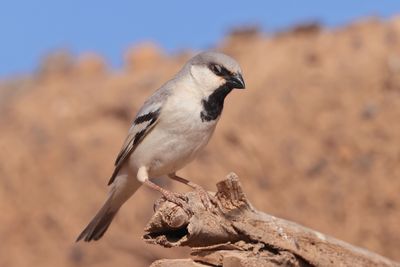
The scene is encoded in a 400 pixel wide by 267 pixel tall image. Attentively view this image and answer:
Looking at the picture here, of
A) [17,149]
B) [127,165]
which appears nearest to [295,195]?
[17,149]

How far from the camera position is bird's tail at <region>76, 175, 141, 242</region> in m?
9.29

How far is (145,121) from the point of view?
8.74 meters

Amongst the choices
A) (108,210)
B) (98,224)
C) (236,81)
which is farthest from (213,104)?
(98,224)

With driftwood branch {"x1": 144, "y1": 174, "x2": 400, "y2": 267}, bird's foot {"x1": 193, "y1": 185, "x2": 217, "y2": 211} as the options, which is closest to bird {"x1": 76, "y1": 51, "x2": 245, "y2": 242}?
bird's foot {"x1": 193, "y1": 185, "x2": 217, "y2": 211}

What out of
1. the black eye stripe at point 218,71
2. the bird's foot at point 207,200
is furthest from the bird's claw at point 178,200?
the black eye stripe at point 218,71

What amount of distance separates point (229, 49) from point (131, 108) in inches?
109

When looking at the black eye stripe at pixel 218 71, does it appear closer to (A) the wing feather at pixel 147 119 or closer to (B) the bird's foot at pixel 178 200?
(A) the wing feather at pixel 147 119

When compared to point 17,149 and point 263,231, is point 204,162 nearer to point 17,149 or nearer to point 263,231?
point 17,149

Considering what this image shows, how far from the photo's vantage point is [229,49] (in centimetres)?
2044

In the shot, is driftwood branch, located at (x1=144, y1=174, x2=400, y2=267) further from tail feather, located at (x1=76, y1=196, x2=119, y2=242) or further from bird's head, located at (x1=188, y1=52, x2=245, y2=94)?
tail feather, located at (x1=76, y1=196, x2=119, y2=242)

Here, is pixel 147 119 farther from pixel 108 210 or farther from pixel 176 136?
pixel 108 210

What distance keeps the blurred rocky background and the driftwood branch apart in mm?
7780

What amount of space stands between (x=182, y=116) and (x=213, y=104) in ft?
0.97

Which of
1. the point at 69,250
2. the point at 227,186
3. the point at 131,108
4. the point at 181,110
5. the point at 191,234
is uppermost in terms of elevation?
the point at 131,108
